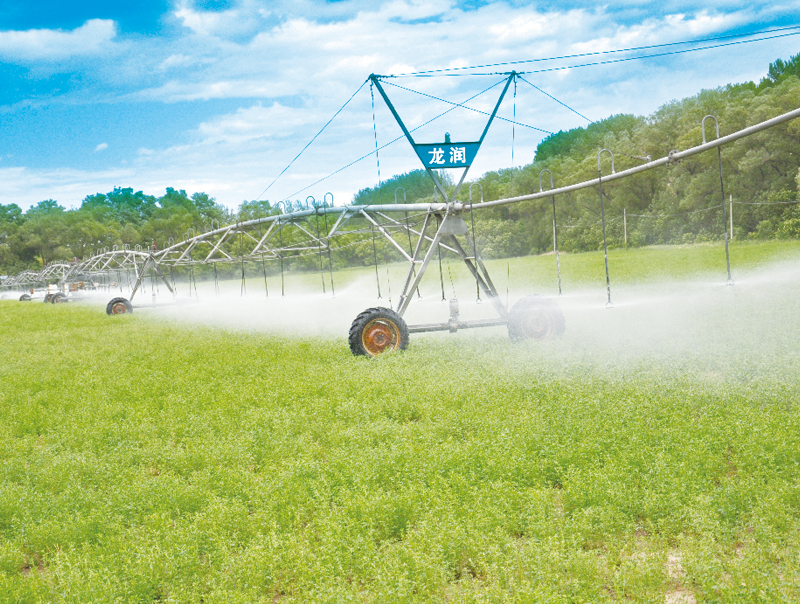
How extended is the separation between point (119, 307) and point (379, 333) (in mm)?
26407

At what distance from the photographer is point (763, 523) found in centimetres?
442

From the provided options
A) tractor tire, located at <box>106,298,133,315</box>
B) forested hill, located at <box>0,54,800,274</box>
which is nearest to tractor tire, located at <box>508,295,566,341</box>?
forested hill, located at <box>0,54,800,274</box>

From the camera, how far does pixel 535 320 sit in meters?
13.4

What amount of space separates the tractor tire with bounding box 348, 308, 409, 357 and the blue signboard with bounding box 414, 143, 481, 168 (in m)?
3.25

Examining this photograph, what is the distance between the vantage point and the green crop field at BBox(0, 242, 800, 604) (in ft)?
13.7

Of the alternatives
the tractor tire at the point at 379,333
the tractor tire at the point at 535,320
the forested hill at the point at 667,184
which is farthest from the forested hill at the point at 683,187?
the tractor tire at the point at 379,333

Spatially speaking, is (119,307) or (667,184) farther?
(667,184)

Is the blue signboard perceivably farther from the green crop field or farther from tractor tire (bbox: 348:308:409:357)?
the green crop field

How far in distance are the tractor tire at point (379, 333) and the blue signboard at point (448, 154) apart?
3.25m

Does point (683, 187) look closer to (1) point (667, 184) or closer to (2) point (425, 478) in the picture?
(1) point (667, 184)

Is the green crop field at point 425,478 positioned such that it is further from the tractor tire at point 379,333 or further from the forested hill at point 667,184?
the forested hill at point 667,184

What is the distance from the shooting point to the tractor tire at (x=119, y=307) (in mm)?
34062

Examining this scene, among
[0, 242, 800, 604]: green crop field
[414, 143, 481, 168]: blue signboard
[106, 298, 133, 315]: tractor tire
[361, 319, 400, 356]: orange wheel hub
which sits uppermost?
[414, 143, 481, 168]: blue signboard

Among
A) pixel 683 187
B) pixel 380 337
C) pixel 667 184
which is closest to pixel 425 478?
pixel 380 337
